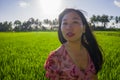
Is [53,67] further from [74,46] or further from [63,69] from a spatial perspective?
[74,46]

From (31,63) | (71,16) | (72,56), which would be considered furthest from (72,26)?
(31,63)

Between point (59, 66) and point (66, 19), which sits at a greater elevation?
point (66, 19)

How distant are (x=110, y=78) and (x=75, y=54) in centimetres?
168

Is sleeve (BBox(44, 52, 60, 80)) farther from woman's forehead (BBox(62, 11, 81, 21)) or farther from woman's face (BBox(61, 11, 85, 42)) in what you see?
woman's forehead (BBox(62, 11, 81, 21))

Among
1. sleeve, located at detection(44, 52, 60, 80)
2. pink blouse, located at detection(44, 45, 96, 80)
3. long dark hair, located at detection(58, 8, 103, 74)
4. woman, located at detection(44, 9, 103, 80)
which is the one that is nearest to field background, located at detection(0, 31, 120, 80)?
long dark hair, located at detection(58, 8, 103, 74)

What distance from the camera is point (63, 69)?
2371 millimetres

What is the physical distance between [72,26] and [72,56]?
32 centimetres

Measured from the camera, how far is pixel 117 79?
4012 mm

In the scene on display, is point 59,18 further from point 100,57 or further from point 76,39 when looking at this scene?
point 100,57

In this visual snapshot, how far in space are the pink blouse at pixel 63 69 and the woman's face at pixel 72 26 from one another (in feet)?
0.59

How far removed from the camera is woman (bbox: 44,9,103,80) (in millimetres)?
2377

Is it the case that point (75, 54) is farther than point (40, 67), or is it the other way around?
point (40, 67)

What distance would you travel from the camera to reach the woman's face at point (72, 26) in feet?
7.95

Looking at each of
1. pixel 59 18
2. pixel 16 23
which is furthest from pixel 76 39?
pixel 16 23
